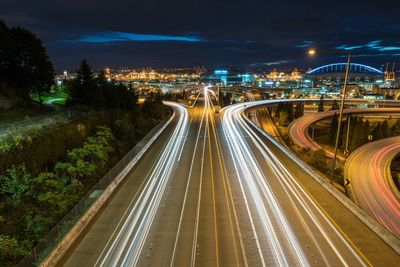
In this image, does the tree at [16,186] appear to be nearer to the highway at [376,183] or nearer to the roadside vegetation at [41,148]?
the roadside vegetation at [41,148]

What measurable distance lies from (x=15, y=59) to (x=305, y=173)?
31.6 m

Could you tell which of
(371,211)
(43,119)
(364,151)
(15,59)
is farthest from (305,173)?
(15,59)

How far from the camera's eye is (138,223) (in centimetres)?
1431

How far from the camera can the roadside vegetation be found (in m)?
13.3

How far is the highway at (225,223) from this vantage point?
11781 mm

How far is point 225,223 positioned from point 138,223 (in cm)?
428

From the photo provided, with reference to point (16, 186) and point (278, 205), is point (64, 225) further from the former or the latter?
point (278, 205)

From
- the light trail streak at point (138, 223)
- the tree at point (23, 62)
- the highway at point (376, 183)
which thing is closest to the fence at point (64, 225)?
the light trail streak at point (138, 223)

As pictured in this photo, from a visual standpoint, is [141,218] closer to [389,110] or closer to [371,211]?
[371,211]

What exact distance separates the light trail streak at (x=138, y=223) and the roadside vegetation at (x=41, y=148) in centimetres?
322

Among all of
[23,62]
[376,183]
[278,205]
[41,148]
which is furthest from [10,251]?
[376,183]

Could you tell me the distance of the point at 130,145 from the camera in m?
29.5

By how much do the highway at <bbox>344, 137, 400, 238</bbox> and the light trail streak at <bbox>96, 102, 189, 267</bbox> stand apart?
13.6 metres

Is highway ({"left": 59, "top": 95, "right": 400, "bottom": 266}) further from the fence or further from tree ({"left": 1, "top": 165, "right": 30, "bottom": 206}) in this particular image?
tree ({"left": 1, "top": 165, "right": 30, "bottom": 206})
